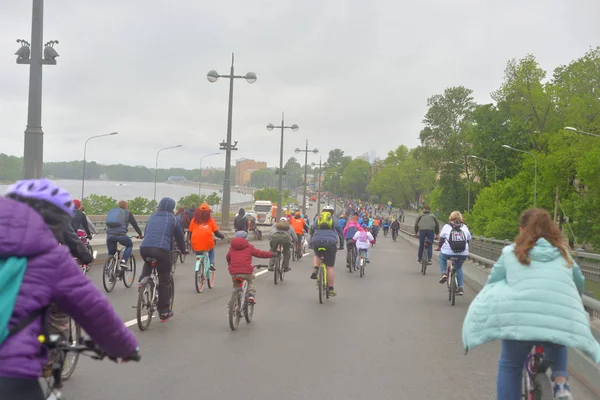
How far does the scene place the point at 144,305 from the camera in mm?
8922

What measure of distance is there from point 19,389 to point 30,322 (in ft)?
0.75

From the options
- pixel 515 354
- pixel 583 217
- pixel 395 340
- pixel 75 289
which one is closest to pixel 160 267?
pixel 395 340

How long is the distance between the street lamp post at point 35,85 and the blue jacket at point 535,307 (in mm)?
9386

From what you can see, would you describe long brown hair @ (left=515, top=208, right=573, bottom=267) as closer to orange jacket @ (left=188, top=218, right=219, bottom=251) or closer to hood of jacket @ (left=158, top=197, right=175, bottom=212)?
hood of jacket @ (left=158, top=197, right=175, bottom=212)

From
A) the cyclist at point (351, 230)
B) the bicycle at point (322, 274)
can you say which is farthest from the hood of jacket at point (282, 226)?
the cyclist at point (351, 230)

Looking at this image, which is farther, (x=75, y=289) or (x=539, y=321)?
(x=539, y=321)

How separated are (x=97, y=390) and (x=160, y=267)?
10.4 feet

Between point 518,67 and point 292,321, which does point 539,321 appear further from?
point 518,67

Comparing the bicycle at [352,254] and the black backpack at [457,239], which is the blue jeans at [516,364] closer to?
the black backpack at [457,239]

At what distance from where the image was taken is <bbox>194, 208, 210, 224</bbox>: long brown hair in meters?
12.3

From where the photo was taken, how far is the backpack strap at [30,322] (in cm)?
242

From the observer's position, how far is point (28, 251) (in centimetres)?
246

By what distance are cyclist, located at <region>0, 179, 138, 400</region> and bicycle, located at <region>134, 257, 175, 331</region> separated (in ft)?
20.1

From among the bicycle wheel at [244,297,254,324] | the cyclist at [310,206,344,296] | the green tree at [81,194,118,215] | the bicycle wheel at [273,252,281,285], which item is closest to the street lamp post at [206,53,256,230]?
the bicycle wheel at [273,252,281,285]
